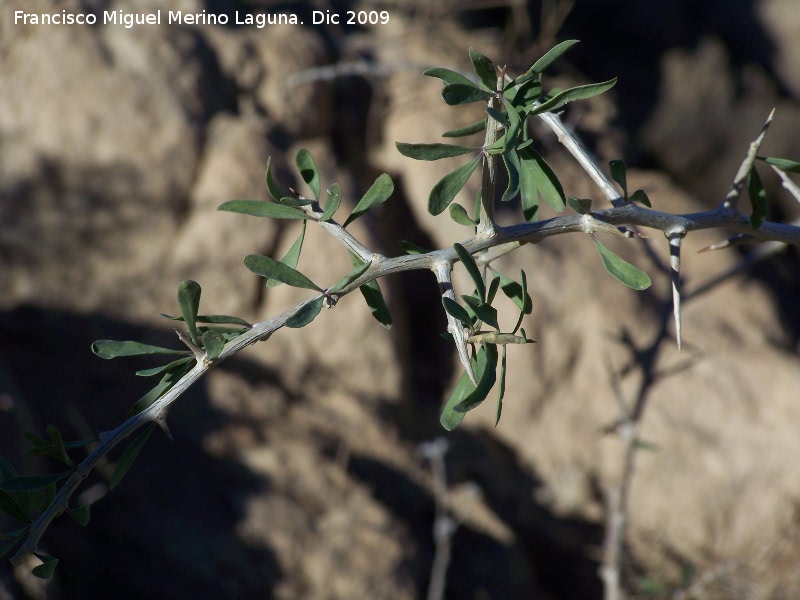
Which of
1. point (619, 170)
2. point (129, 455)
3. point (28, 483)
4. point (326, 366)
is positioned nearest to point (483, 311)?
point (619, 170)

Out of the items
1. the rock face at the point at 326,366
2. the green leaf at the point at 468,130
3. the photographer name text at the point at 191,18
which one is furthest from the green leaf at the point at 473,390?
the photographer name text at the point at 191,18

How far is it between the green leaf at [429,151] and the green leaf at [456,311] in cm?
21

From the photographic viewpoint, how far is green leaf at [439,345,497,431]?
36.5 inches

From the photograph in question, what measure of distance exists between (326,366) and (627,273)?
245cm

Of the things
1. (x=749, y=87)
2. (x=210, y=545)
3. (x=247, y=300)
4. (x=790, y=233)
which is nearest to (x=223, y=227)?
(x=247, y=300)

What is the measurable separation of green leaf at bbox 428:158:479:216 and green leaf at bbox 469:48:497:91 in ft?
0.37

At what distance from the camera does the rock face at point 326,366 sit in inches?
108

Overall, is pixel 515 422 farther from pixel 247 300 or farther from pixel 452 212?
pixel 452 212

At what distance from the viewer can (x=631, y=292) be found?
3.86 metres

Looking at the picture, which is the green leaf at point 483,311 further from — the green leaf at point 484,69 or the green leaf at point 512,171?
the green leaf at point 484,69

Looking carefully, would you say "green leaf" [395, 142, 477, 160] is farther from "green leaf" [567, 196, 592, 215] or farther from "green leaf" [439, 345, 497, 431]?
"green leaf" [439, 345, 497, 431]

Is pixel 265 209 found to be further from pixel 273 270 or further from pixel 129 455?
pixel 129 455

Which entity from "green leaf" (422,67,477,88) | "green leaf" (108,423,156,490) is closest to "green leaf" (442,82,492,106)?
"green leaf" (422,67,477,88)

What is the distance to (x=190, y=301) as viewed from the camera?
100 cm
